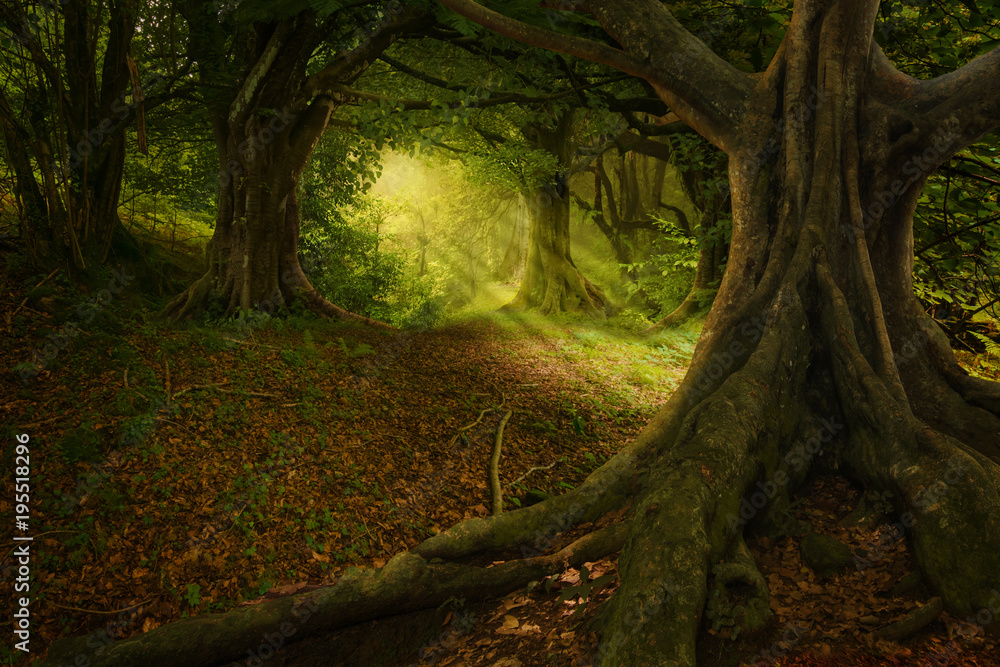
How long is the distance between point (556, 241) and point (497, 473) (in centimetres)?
1049

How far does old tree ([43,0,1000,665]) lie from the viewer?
2.68 meters

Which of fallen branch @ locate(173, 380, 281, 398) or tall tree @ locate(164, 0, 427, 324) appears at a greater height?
tall tree @ locate(164, 0, 427, 324)

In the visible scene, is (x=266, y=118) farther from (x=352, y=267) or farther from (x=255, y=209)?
(x=352, y=267)

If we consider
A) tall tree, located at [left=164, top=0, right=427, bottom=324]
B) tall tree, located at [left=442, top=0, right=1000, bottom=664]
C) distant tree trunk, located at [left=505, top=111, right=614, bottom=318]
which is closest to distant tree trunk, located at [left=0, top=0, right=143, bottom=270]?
Answer: tall tree, located at [left=164, top=0, right=427, bottom=324]

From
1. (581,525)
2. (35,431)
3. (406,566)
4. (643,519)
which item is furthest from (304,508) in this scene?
(643,519)

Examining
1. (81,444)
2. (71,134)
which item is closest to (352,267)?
(71,134)

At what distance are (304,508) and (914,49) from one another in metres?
9.61

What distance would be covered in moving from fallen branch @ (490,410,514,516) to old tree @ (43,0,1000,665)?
136 cm

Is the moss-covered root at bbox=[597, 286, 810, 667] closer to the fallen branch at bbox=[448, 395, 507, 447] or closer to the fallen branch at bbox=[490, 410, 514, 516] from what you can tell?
the fallen branch at bbox=[490, 410, 514, 516]

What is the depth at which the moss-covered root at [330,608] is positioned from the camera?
272 cm

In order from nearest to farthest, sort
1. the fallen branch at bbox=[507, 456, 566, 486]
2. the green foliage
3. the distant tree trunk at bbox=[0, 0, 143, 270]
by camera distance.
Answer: the green foliage < the distant tree trunk at bbox=[0, 0, 143, 270] < the fallen branch at bbox=[507, 456, 566, 486]

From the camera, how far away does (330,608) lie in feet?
10.3

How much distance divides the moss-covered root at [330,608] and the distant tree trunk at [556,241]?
11.6 metres

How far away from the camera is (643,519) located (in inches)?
116
